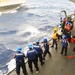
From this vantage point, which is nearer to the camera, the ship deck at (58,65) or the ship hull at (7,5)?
the ship deck at (58,65)

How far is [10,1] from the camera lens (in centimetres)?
6869

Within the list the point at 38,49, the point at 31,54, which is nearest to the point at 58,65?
the point at 38,49

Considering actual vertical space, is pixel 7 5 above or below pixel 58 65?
below

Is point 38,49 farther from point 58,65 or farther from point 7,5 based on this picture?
point 7,5

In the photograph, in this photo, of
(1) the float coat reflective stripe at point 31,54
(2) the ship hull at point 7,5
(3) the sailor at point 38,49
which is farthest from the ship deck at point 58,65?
(2) the ship hull at point 7,5

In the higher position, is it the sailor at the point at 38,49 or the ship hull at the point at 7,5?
the sailor at the point at 38,49

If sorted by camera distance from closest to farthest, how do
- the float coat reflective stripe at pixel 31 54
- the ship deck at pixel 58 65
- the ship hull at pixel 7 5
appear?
1. the float coat reflective stripe at pixel 31 54
2. the ship deck at pixel 58 65
3. the ship hull at pixel 7 5

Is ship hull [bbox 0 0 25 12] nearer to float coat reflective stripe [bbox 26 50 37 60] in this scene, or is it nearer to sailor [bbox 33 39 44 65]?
sailor [bbox 33 39 44 65]

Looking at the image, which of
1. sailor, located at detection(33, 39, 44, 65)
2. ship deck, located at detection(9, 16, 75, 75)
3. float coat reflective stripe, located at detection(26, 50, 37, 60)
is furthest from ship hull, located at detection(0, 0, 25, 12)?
float coat reflective stripe, located at detection(26, 50, 37, 60)

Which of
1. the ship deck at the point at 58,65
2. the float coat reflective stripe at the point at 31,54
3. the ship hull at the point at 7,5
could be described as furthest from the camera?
the ship hull at the point at 7,5

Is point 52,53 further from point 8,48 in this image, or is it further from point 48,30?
point 48,30

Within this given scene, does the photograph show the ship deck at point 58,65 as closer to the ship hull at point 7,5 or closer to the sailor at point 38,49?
the sailor at point 38,49

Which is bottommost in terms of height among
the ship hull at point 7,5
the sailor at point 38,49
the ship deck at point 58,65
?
the ship hull at point 7,5

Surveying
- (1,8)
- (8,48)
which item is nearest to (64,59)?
(8,48)
